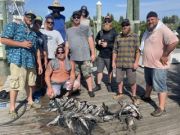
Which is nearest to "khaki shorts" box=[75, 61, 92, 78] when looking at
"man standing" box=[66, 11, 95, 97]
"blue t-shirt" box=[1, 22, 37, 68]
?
"man standing" box=[66, 11, 95, 97]

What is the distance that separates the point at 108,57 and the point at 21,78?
229cm

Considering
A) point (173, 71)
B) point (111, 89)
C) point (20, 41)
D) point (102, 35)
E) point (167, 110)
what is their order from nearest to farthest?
1. point (20, 41)
2. point (167, 110)
3. point (102, 35)
4. point (111, 89)
5. point (173, 71)

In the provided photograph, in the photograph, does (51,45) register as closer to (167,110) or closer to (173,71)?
(167,110)

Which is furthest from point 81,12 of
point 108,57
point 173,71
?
point 173,71

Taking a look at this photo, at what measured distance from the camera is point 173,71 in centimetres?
1038

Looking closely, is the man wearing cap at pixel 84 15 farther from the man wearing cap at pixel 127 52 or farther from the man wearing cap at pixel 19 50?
the man wearing cap at pixel 19 50

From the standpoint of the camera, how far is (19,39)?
215 inches

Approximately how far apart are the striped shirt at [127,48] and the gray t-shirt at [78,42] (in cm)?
67

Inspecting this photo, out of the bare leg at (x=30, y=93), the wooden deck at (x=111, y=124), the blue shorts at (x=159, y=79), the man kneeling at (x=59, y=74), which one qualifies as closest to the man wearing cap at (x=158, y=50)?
the blue shorts at (x=159, y=79)

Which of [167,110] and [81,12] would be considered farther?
[81,12]

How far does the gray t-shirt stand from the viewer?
6668 mm

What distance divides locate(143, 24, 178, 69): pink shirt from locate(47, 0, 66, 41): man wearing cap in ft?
6.14

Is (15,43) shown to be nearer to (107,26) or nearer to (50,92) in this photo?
(50,92)

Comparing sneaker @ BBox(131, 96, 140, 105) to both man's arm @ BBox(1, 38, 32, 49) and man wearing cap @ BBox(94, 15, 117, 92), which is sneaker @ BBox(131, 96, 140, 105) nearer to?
man wearing cap @ BBox(94, 15, 117, 92)
